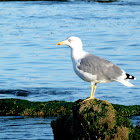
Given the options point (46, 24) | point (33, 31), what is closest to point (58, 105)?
point (33, 31)

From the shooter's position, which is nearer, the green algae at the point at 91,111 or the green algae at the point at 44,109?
the green algae at the point at 91,111

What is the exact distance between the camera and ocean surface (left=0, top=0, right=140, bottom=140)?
44.7ft

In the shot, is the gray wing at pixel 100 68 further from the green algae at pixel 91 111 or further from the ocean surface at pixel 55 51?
the ocean surface at pixel 55 51

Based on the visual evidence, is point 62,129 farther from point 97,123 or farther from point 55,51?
point 55,51

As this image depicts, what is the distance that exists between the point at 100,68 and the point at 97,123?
44.8 inches

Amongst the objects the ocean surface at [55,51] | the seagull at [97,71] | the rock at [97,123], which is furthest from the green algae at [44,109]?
the rock at [97,123]

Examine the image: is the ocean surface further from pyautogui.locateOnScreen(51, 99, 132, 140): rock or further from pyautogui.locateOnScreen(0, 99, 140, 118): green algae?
pyautogui.locateOnScreen(51, 99, 132, 140): rock

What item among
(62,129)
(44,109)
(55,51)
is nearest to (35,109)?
(44,109)

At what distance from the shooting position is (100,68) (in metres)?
8.76

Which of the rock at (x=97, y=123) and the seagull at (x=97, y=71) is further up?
the seagull at (x=97, y=71)

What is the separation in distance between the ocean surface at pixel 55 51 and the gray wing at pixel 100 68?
5.94ft

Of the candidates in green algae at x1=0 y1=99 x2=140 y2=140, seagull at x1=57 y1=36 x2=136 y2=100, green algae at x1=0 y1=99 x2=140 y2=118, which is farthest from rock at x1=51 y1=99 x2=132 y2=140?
green algae at x1=0 y1=99 x2=140 y2=118

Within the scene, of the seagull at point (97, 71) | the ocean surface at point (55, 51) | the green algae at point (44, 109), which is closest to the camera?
the seagull at point (97, 71)

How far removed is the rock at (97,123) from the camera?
324 inches
